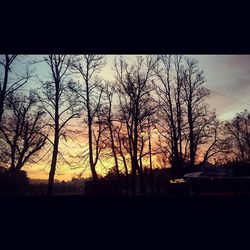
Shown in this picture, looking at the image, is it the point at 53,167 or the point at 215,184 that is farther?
the point at 215,184

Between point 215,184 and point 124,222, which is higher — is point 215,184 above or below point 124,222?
above

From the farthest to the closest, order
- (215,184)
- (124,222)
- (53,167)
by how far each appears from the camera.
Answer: (215,184)
(53,167)
(124,222)

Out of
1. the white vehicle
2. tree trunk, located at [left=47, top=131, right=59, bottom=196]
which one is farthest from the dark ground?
the white vehicle

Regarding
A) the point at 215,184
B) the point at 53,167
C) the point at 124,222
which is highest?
the point at 53,167

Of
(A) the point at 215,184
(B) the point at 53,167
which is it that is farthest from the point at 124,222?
(A) the point at 215,184

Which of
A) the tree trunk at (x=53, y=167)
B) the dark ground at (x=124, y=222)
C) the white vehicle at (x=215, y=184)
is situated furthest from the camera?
the white vehicle at (x=215, y=184)

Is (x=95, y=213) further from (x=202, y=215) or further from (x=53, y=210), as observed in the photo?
(x=202, y=215)

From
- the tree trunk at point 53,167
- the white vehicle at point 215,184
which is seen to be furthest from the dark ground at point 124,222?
the white vehicle at point 215,184

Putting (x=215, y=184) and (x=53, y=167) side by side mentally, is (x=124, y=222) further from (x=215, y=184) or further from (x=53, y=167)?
(x=215, y=184)

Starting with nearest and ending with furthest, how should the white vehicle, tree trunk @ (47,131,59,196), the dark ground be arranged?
the dark ground
tree trunk @ (47,131,59,196)
the white vehicle

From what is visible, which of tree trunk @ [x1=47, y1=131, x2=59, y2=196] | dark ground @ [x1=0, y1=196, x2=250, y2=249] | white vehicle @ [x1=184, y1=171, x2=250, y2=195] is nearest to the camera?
dark ground @ [x1=0, y1=196, x2=250, y2=249]

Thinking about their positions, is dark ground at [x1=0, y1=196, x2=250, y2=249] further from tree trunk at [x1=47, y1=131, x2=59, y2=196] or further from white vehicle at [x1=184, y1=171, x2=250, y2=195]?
white vehicle at [x1=184, y1=171, x2=250, y2=195]

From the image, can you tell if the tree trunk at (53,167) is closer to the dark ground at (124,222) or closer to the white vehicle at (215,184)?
the white vehicle at (215,184)

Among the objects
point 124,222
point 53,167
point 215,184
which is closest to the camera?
point 124,222
